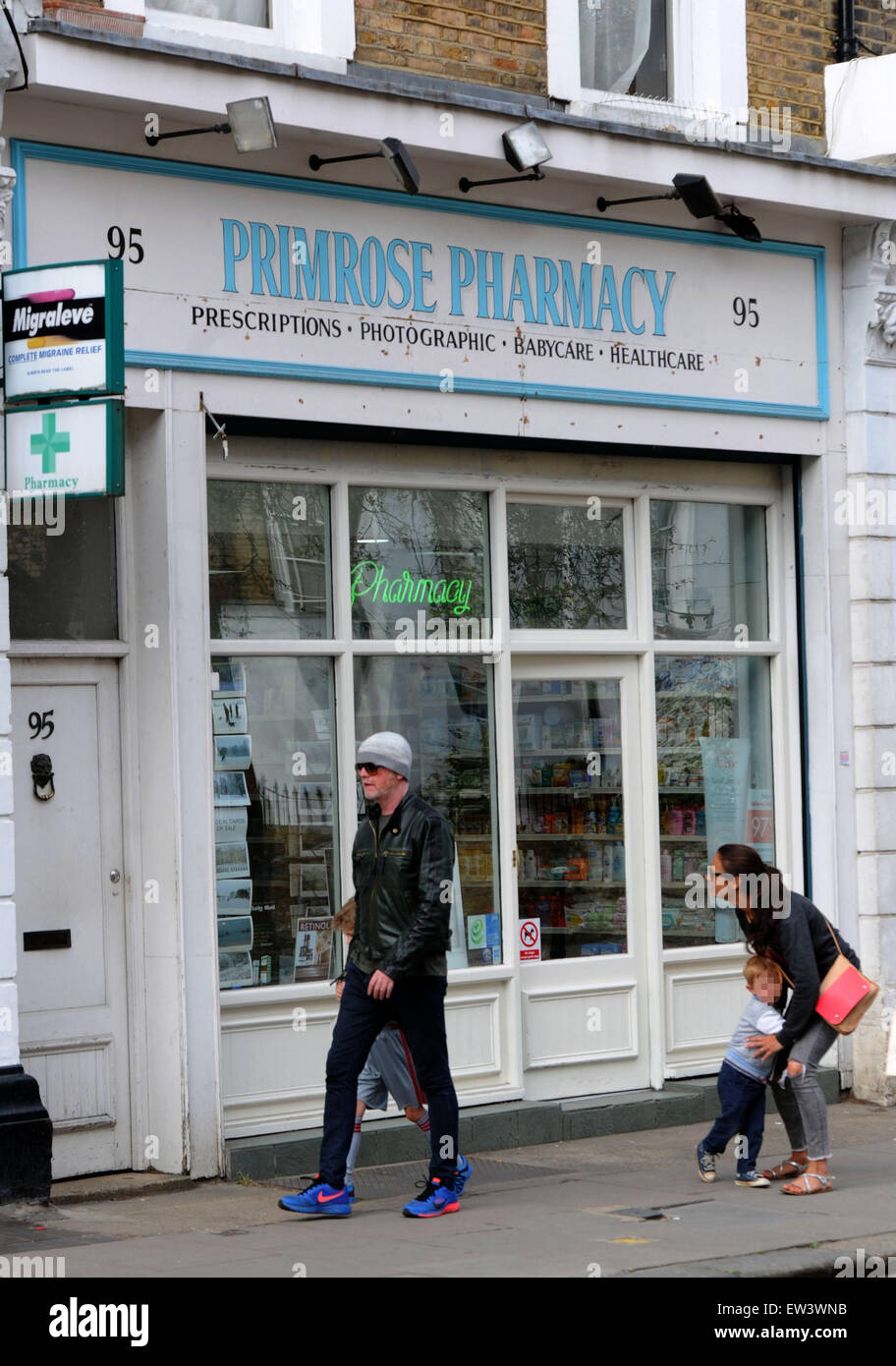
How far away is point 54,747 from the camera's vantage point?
879 cm

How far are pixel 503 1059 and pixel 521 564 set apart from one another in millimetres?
2585

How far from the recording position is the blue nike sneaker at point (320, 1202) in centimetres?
792

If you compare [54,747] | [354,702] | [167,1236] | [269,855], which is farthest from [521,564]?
[167,1236]

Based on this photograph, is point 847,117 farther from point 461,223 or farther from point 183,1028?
point 183,1028

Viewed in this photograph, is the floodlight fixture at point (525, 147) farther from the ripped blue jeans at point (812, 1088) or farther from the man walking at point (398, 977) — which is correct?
the ripped blue jeans at point (812, 1088)

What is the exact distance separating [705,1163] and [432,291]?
4.39 metres

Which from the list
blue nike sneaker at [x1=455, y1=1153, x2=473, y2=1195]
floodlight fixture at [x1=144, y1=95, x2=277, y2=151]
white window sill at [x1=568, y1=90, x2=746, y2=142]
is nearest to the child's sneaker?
blue nike sneaker at [x1=455, y1=1153, x2=473, y2=1195]

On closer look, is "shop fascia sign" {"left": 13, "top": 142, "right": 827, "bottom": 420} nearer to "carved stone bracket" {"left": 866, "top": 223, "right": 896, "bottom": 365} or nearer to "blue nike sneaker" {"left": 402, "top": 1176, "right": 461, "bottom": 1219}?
"carved stone bracket" {"left": 866, "top": 223, "right": 896, "bottom": 365}

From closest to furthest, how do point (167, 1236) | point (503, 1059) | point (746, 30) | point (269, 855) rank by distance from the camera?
point (167, 1236) < point (269, 855) < point (503, 1059) < point (746, 30)

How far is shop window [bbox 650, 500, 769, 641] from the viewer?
11.0 m

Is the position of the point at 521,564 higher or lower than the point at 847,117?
lower

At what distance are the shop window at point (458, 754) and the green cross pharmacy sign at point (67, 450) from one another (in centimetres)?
220

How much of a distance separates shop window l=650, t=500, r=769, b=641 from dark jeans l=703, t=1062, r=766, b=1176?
316 cm

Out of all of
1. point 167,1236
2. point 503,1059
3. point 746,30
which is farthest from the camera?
point 746,30
